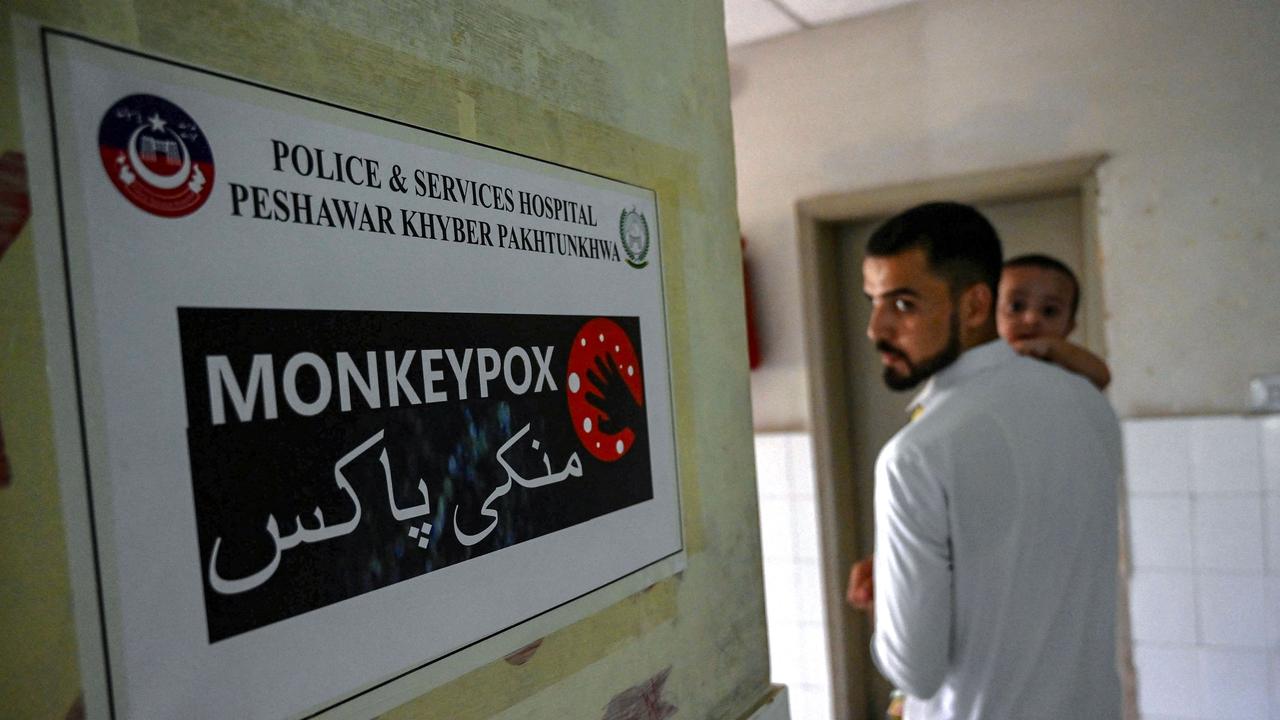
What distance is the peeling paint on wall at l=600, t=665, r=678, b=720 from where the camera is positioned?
24.4 inches

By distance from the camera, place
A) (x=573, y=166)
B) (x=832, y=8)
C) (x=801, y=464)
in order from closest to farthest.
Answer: (x=573, y=166) → (x=832, y=8) → (x=801, y=464)

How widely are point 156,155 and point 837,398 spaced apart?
2623mm

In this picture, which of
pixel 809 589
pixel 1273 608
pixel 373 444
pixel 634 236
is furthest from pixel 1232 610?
pixel 373 444

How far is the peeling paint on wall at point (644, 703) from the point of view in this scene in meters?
0.62

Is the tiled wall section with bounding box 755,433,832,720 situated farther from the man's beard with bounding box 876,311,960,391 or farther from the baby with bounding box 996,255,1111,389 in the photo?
the man's beard with bounding box 876,311,960,391

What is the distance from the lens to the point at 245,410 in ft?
1.22

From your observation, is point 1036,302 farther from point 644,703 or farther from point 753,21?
point 644,703

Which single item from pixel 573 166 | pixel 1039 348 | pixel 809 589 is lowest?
pixel 809 589

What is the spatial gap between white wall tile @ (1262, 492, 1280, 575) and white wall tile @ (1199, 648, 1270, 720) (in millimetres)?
244

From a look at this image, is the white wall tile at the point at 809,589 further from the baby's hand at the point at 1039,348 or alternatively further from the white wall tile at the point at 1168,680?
the baby's hand at the point at 1039,348

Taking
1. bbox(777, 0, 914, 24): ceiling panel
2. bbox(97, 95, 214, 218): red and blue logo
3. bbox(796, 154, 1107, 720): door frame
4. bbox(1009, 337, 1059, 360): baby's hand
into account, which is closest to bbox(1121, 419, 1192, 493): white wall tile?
bbox(1009, 337, 1059, 360): baby's hand

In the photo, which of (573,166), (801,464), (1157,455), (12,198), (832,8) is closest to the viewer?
(12,198)

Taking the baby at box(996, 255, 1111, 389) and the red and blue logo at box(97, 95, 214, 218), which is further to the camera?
the baby at box(996, 255, 1111, 389)

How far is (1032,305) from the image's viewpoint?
84.4 inches
